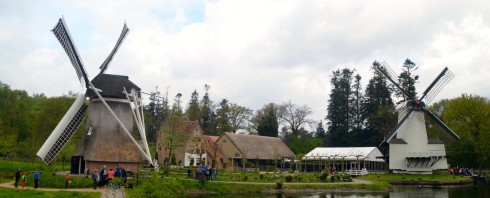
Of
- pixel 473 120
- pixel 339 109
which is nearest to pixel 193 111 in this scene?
pixel 339 109

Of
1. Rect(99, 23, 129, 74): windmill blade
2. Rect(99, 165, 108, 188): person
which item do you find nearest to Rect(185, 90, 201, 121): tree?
Rect(99, 23, 129, 74): windmill blade

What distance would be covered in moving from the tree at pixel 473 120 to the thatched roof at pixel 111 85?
151ft

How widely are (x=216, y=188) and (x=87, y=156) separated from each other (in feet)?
33.9

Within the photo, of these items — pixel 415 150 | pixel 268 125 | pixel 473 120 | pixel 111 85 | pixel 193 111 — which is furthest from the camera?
pixel 193 111

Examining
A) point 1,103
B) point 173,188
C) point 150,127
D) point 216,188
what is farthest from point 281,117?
point 173,188

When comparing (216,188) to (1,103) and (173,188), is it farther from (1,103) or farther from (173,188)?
(1,103)

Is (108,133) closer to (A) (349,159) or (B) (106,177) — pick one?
(B) (106,177)

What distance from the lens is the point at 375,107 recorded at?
3314 inches

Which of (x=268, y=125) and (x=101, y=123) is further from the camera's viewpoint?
(x=268, y=125)

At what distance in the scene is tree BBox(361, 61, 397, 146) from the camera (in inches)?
3194

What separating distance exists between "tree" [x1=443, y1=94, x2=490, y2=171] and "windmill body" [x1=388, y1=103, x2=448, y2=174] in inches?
240

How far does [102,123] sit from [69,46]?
685 centimetres

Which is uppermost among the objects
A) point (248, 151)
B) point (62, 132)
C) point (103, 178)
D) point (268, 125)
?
point (268, 125)

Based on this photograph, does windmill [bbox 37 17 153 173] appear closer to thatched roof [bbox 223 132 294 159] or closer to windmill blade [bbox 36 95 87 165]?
windmill blade [bbox 36 95 87 165]
